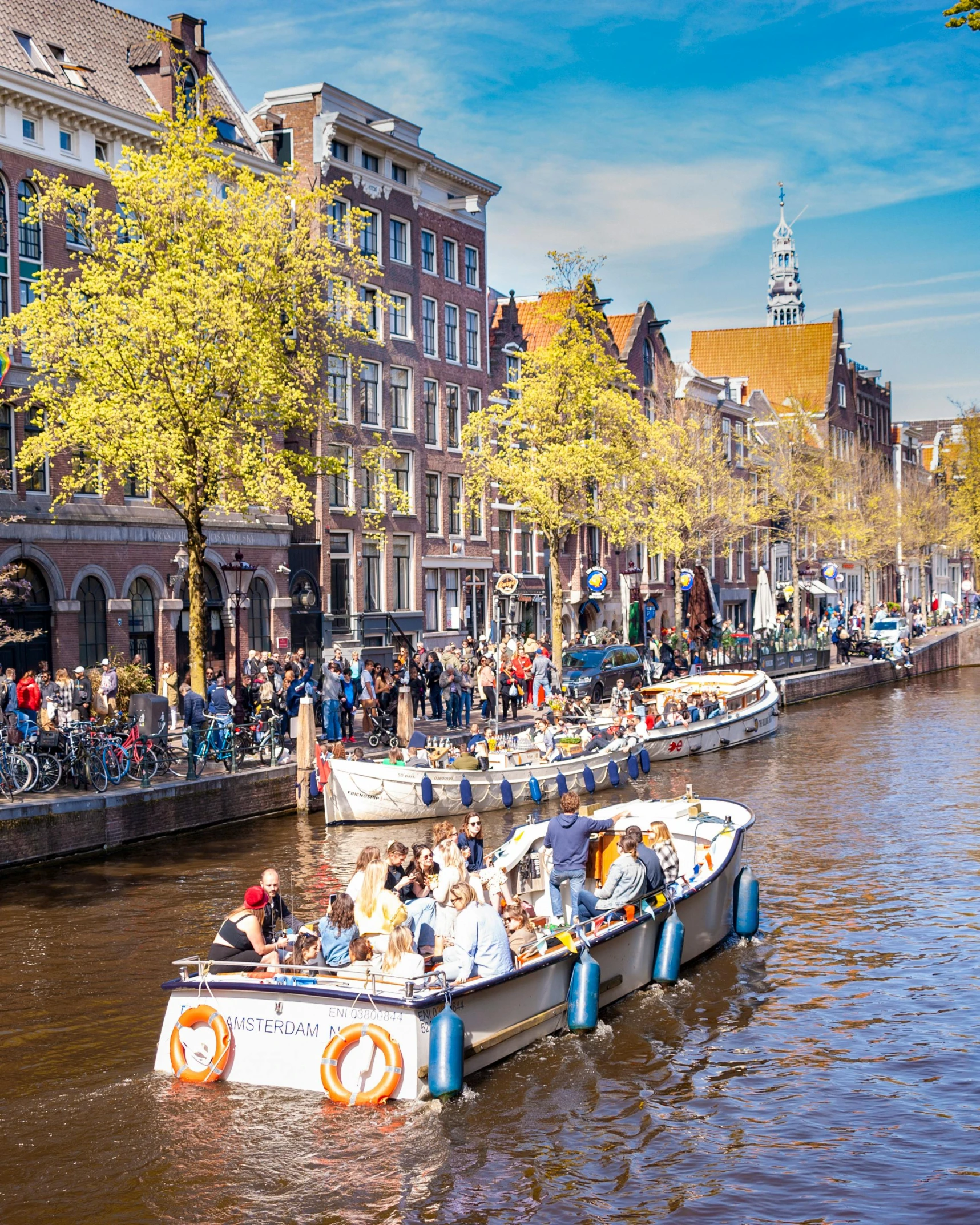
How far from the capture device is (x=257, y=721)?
30.2 m

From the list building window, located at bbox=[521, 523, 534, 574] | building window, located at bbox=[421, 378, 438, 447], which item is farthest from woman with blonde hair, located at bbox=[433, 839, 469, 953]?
building window, located at bbox=[521, 523, 534, 574]

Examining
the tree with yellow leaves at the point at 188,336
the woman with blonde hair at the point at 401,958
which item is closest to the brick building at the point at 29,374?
the tree with yellow leaves at the point at 188,336

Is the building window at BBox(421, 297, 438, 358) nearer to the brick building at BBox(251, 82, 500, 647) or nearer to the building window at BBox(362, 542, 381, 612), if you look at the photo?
the brick building at BBox(251, 82, 500, 647)

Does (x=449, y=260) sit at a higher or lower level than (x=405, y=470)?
higher

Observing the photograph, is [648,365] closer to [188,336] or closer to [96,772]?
[188,336]

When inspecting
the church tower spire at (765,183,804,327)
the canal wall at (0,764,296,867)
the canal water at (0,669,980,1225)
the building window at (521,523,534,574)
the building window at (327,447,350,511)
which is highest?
the church tower spire at (765,183,804,327)

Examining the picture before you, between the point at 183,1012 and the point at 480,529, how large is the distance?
4252cm

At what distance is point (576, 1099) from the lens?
13383mm

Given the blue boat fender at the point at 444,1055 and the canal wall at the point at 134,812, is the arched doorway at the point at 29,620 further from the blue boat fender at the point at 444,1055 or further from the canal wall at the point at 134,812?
the blue boat fender at the point at 444,1055

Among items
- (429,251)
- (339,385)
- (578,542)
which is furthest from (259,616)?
(578,542)

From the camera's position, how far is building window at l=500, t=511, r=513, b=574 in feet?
186

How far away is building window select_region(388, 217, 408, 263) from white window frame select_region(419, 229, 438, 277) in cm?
76

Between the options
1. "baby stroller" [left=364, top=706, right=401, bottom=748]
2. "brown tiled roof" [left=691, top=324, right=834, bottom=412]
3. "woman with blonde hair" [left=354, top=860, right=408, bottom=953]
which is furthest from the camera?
"brown tiled roof" [left=691, top=324, right=834, bottom=412]

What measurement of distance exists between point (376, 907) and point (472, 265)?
4420 centimetres
